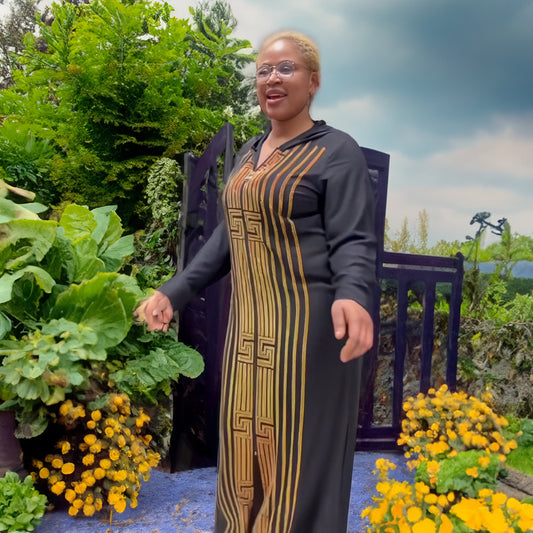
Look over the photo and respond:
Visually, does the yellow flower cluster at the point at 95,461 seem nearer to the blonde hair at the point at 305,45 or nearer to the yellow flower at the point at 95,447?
the yellow flower at the point at 95,447

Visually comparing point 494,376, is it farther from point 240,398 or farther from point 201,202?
point 240,398

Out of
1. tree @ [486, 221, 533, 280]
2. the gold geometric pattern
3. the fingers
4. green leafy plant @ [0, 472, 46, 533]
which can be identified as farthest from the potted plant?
tree @ [486, 221, 533, 280]

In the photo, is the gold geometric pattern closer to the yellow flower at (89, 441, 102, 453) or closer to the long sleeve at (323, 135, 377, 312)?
the long sleeve at (323, 135, 377, 312)

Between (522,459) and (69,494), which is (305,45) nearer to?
(69,494)

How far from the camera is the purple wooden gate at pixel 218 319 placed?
10.6 feet

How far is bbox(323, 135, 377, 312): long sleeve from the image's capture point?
1.48 m

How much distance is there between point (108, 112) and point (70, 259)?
137 cm

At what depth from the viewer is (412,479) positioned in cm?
361

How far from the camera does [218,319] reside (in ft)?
10.5

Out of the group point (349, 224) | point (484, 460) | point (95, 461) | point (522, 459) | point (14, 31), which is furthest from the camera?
point (14, 31)

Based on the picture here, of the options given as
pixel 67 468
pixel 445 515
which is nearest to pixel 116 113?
pixel 67 468

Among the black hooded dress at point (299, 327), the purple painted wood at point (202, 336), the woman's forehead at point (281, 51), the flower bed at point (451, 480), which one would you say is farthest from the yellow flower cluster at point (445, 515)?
the woman's forehead at point (281, 51)

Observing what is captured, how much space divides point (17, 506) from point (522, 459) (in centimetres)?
270

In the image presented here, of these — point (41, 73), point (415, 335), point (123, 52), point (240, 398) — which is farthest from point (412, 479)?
point (41, 73)
